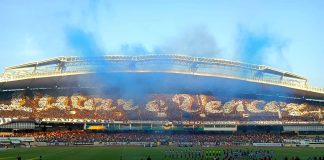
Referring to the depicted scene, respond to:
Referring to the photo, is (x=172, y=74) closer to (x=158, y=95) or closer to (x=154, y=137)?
(x=158, y=95)

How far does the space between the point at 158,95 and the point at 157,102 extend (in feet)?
5.15

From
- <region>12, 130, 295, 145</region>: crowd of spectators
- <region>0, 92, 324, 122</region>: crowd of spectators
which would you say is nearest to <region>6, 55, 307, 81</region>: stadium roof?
<region>0, 92, 324, 122</region>: crowd of spectators

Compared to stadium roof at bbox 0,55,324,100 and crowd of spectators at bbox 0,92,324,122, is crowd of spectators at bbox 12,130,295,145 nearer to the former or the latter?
crowd of spectators at bbox 0,92,324,122

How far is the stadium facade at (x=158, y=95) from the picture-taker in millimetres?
84625

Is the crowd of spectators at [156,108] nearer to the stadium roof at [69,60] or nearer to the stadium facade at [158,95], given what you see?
the stadium facade at [158,95]

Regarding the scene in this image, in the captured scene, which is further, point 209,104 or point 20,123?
point 209,104

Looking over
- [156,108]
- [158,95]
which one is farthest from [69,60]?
[156,108]

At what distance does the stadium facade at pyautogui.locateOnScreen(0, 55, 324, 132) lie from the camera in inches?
3332

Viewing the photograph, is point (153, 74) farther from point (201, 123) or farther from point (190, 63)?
point (201, 123)

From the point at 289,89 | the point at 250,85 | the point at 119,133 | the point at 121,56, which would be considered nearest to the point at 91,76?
the point at 121,56

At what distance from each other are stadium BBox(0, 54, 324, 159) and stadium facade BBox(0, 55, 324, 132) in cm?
20

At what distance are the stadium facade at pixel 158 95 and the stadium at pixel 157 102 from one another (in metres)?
0.20

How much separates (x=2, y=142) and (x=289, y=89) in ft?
187

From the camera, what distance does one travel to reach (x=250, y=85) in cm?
9231
